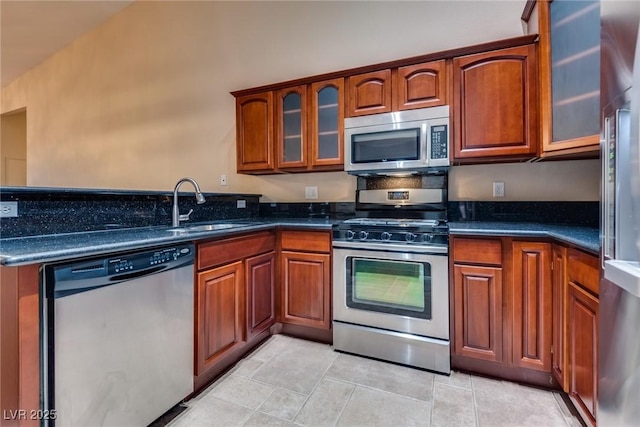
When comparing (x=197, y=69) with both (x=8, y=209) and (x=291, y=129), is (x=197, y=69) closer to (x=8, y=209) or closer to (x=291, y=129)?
(x=291, y=129)

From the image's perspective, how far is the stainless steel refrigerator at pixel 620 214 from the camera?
745 mm

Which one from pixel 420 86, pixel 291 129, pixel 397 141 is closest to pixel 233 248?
pixel 291 129

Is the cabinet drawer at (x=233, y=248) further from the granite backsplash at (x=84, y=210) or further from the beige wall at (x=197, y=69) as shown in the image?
the beige wall at (x=197, y=69)

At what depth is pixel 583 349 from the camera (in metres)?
1.29

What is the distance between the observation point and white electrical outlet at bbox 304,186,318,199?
2877 millimetres

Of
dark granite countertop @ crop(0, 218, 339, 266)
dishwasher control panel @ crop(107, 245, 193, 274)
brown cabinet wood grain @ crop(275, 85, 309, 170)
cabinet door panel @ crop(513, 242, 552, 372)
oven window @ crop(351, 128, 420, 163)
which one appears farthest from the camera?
brown cabinet wood grain @ crop(275, 85, 309, 170)

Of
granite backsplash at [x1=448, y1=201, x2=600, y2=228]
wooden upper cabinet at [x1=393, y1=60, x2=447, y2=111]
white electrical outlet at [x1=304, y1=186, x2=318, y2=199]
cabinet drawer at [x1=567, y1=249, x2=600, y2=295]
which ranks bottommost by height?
cabinet drawer at [x1=567, y1=249, x2=600, y2=295]

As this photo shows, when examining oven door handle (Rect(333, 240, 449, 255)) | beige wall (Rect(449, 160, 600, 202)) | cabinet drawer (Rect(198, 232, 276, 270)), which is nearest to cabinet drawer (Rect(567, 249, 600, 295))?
oven door handle (Rect(333, 240, 449, 255))

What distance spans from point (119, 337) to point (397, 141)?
199cm

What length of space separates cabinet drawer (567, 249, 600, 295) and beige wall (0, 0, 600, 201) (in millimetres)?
965

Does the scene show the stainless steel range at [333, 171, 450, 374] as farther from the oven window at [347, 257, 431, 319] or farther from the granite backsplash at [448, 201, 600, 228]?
the granite backsplash at [448, 201, 600, 228]

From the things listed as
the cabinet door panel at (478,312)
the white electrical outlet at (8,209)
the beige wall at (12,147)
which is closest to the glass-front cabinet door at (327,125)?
the cabinet door panel at (478,312)

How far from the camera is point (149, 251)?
4.34 feet

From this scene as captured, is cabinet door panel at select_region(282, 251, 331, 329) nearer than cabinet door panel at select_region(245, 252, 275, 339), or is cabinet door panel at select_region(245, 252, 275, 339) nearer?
cabinet door panel at select_region(245, 252, 275, 339)
